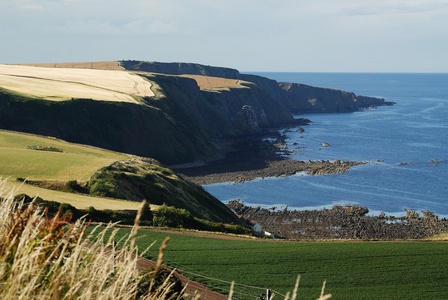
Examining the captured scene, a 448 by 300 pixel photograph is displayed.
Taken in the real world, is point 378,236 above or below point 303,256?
below

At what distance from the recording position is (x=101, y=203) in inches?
2072

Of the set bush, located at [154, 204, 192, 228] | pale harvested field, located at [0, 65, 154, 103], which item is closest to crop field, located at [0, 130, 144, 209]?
bush, located at [154, 204, 192, 228]

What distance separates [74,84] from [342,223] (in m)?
98.8

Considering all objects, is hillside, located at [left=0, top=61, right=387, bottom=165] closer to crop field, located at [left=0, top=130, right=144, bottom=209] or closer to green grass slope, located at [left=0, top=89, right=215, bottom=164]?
green grass slope, located at [left=0, top=89, right=215, bottom=164]

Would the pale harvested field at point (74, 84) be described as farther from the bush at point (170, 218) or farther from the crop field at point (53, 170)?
the bush at point (170, 218)

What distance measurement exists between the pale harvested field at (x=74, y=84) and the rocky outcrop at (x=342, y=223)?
61673 millimetres

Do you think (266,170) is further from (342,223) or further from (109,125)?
(342,223)

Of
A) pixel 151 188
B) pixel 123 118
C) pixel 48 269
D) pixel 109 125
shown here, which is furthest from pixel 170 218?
pixel 123 118

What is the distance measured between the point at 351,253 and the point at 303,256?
4446mm

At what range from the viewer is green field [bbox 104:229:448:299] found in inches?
1294

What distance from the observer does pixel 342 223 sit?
284 feet

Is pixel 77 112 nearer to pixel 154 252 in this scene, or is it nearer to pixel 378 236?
pixel 378 236

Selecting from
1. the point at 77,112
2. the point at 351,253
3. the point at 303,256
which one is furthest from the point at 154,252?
the point at 77,112

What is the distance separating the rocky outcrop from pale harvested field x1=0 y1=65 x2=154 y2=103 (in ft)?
202
